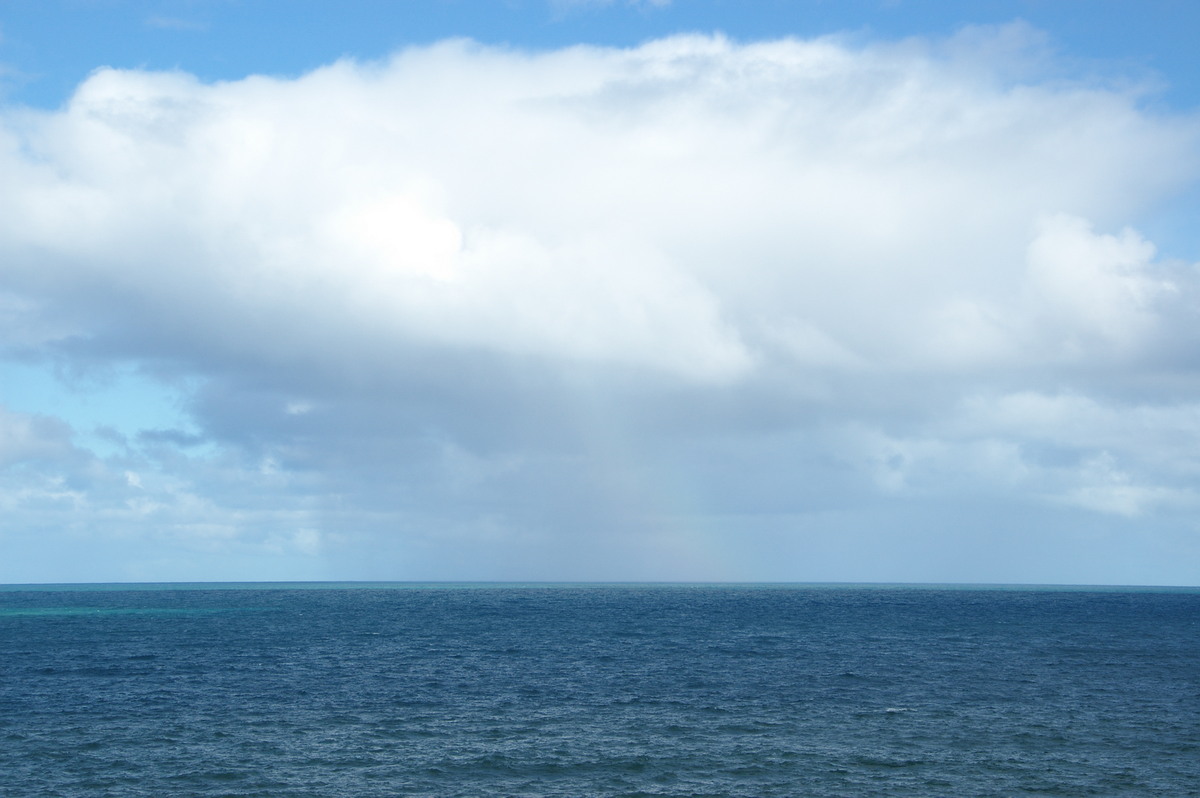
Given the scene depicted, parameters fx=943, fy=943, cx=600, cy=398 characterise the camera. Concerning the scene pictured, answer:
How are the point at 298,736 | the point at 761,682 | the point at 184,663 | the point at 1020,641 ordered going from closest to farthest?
the point at 298,736 < the point at 761,682 < the point at 184,663 < the point at 1020,641

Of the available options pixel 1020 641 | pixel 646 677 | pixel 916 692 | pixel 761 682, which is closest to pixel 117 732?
pixel 646 677

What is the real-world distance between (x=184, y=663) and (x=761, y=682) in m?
51.2

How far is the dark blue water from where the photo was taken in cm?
4309

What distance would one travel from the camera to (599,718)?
5659 cm

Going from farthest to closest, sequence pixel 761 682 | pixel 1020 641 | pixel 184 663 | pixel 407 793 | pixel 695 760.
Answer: pixel 1020 641
pixel 184 663
pixel 761 682
pixel 695 760
pixel 407 793

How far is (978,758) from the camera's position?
46.7m

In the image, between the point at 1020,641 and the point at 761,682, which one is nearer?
the point at 761,682

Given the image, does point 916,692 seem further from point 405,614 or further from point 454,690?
point 405,614

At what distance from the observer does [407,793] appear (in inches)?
1623

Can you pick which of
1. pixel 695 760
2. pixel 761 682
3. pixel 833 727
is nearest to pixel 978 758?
pixel 833 727

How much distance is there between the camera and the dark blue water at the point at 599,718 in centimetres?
4309

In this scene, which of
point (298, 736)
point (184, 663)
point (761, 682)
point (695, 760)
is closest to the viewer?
point (695, 760)

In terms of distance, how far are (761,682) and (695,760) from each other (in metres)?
26.7

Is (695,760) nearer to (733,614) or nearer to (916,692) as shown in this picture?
(916,692)
